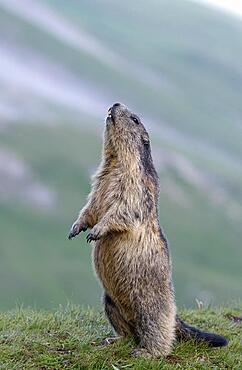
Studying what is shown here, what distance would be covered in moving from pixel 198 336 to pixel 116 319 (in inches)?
40.5

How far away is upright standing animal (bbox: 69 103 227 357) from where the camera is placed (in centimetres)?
926

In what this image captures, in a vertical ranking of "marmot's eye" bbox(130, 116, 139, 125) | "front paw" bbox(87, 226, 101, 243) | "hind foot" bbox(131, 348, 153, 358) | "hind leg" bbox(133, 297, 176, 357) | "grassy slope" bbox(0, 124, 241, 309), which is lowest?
"hind foot" bbox(131, 348, 153, 358)

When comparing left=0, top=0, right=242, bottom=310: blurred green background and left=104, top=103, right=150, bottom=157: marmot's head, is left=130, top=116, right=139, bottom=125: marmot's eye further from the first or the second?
left=0, top=0, right=242, bottom=310: blurred green background

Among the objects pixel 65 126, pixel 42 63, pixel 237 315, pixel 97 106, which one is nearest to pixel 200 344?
pixel 237 315

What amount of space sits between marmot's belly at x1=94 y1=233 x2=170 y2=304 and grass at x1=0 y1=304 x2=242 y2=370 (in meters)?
0.69

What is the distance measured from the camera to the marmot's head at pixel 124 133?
31.9 feet

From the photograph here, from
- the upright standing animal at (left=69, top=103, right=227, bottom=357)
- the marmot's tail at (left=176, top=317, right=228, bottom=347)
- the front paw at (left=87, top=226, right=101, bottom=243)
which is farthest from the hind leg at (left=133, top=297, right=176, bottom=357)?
the front paw at (left=87, top=226, right=101, bottom=243)

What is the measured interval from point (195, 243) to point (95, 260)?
122350mm

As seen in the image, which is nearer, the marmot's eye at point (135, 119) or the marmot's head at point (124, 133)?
the marmot's head at point (124, 133)

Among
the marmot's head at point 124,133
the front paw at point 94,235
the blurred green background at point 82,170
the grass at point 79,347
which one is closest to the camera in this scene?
the grass at point 79,347

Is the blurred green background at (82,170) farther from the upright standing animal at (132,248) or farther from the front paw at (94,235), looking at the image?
the front paw at (94,235)

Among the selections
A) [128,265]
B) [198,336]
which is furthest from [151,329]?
[128,265]

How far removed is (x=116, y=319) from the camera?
379 inches

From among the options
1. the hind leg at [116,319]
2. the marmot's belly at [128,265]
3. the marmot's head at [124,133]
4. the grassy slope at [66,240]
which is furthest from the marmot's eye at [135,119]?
the grassy slope at [66,240]
